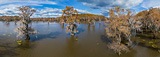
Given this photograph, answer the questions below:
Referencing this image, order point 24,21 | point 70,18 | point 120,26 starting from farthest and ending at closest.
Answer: point 70,18 → point 24,21 → point 120,26

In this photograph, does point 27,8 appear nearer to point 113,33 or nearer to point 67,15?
point 67,15

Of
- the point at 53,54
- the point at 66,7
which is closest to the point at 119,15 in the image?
the point at 53,54

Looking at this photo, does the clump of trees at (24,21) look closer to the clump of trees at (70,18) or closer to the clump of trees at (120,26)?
the clump of trees at (70,18)

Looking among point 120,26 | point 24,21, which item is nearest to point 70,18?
point 24,21

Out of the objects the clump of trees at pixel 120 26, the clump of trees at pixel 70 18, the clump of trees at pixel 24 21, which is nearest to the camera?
the clump of trees at pixel 120 26

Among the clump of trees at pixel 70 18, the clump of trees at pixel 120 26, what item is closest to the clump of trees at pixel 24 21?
the clump of trees at pixel 70 18

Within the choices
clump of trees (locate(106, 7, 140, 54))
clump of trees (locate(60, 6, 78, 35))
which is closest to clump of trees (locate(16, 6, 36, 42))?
clump of trees (locate(60, 6, 78, 35))

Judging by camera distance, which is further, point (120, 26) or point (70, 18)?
point (70, 18)

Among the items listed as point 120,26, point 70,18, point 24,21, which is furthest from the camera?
point 70,18

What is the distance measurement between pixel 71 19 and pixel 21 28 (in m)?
22.4

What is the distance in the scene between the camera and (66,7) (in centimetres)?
7244

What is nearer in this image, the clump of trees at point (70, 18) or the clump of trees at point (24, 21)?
the clump of trees at point (24, 21)

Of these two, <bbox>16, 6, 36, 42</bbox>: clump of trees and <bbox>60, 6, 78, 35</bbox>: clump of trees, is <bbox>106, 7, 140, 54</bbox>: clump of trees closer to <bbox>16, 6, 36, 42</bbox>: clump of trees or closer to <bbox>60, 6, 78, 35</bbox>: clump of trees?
<bbox>60, 6, 78, 35</bbox>: clump of trees

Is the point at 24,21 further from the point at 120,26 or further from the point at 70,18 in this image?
the point at 120,26
